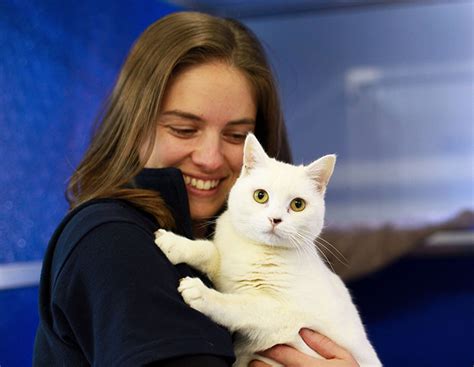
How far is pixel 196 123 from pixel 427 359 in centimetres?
230

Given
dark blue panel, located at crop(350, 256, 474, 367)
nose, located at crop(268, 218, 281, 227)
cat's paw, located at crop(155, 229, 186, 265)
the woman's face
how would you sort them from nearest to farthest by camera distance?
1. cat's paw, located at crop(155, 229, 186, 265)
2. nose, located at crop(268, 218, 281, 227)
3. the woman's face
4. dark blue panel, located at crop(350, 256, 474, 367)

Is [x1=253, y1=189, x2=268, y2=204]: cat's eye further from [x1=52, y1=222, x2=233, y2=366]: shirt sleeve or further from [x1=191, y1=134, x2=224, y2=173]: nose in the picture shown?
[x1=52, y1=222, x2=233, y2=366]: shirt sleeve

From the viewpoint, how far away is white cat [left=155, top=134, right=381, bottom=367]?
1150mm

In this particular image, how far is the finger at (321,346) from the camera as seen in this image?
1.17 metres

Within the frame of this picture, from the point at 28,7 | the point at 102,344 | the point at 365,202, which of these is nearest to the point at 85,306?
the point at 102,344

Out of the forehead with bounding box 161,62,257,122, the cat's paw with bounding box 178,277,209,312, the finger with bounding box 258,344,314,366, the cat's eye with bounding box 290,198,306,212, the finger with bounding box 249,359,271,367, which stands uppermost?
the forehead with bounding box 161,62,257,122

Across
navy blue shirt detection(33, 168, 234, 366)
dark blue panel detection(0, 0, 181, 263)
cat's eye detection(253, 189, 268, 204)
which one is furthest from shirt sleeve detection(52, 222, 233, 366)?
dark blue panel detection(0, 0, 181, 263)

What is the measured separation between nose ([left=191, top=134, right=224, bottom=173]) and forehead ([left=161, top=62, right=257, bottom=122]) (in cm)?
5

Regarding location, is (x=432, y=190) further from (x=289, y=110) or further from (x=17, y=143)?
(x=17, y=143)

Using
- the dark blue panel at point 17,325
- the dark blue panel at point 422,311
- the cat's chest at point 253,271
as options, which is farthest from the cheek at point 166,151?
the dark blue panel at point 422,311

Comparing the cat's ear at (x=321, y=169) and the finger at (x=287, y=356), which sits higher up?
the cat's ear at (x=321, y=169)

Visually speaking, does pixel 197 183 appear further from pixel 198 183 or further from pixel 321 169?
pixel 321 169

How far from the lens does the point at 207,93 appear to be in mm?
1338

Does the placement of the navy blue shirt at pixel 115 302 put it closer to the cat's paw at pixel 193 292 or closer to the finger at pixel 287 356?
the cat's paw at pixel 193 292
